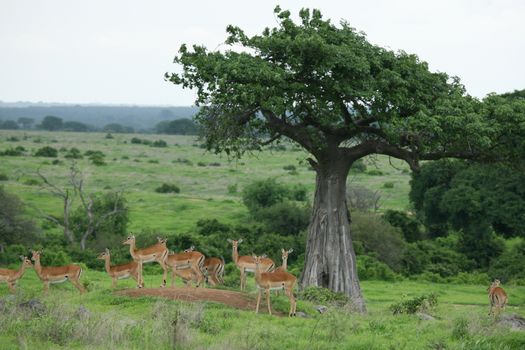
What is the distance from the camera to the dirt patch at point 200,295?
1831 cm

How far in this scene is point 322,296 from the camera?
21.5m

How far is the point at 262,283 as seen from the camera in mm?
17859

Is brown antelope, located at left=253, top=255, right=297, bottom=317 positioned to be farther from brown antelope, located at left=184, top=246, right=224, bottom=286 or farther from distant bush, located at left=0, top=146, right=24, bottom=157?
distant bush, located at left=0, top=146, right=24, bottom=157

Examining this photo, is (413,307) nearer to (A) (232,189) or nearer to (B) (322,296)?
(B) (322,296)

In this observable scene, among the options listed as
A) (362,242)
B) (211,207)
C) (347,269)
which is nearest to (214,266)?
(347,269)

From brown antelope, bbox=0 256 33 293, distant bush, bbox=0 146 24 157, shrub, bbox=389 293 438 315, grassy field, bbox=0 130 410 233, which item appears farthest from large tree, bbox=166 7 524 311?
distant bush, bbox=0 146 24 157

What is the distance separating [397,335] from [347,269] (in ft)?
24.2

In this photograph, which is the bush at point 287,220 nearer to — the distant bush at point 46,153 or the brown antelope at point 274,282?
the brown antelope at point 274,282

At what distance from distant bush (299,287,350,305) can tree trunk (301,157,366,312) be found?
4.36ft

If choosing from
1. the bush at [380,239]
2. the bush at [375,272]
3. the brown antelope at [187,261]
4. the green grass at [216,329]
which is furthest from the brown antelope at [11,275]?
the bush at [380,239]

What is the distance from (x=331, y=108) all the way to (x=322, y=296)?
5.57m

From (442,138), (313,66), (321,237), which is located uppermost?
(313,66)

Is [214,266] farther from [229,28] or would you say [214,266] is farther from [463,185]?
[463,185]

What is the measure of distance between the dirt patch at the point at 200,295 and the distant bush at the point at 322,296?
9.72 feet
